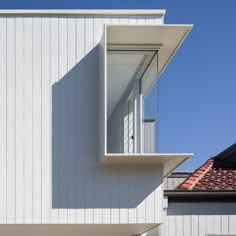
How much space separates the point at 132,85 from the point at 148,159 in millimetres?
1526

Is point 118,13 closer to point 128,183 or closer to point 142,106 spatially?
point 142,106

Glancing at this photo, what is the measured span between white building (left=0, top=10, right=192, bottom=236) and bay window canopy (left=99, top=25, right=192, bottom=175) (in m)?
0.02

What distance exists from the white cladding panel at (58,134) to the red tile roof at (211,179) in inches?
116

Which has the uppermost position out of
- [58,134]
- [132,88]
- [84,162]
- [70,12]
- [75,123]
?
[70,12]

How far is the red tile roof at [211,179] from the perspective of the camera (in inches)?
540

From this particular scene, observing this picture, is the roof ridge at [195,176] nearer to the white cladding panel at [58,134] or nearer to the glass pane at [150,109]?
the white cladding panel at [58,134]

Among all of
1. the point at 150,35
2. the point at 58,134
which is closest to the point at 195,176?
the point at 58,134

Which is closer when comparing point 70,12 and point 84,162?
point 84,162

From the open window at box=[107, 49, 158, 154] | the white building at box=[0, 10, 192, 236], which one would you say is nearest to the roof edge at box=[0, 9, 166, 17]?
the white building at box=[0, 10, 192, 236]

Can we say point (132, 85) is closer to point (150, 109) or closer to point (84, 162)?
point (150, 109)

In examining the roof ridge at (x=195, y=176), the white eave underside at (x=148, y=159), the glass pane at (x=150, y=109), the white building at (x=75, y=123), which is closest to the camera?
the white eave underside at (x=148, y=159)

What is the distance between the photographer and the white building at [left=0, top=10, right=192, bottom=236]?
34.8 feet

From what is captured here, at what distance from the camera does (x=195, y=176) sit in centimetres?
1469

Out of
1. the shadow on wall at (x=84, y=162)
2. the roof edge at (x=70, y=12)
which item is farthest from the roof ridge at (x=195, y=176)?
the roof edge at (x=70, y=12)
